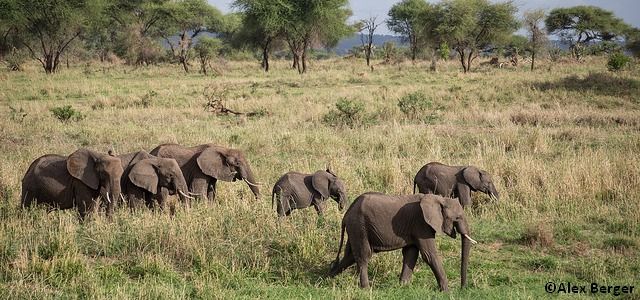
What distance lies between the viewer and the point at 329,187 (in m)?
9.65

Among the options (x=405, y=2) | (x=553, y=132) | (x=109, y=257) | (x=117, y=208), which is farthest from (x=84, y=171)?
(x=405, y=2)

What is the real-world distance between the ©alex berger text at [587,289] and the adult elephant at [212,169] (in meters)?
4.89

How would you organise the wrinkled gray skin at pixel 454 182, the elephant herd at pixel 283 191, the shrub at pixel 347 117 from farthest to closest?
1. the shrub at pixel 347 117
2. the wrinkled gray skin at pixel 454 182
3. the elephant herd at pixel 283 191

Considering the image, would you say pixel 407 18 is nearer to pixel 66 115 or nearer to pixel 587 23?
pixel 587 23

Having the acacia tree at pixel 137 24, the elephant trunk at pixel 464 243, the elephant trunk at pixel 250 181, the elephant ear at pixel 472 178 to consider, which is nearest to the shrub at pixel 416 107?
the elephant ear at pixel 472 178

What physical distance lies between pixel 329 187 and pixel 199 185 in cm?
211

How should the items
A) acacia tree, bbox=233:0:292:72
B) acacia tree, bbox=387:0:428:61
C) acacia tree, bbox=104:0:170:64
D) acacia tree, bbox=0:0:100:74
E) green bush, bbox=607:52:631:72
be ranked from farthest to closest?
acacia tree, bbox=387:0:428:61
acacia tree, bbox=104:0:170:64
acacia tree, bbox=233:0:292:72
acacia tree, bbox=0:0:100:74
green bush, bbox=607:52:631:72

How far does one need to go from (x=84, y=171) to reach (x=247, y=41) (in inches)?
1862

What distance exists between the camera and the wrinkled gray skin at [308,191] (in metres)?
9.53

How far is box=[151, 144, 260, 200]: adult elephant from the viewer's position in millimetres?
10234

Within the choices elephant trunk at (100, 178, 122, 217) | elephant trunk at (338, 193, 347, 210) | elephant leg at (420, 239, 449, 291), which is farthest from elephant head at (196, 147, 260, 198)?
elephant leg at (420, 239, 449, 291)

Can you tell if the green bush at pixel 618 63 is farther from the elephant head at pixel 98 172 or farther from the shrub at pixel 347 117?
the elephant head at pixel 98 172

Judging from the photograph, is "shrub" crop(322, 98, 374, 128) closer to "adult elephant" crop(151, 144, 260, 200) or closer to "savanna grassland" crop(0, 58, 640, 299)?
"savanna grassland" crop(0, 58, 640, 299)

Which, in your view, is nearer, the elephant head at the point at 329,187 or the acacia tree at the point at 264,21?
the elephant head at the point at 329,187
